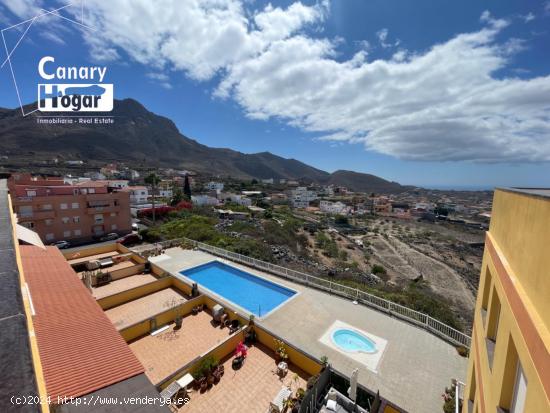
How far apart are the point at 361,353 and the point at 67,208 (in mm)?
34975

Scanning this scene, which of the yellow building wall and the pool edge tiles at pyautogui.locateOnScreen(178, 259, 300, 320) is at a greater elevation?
the yellow building wall

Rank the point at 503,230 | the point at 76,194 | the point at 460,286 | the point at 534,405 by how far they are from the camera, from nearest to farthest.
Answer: the point at 534,405, the point at 503,230, the point at 76,194, the point at 460,286

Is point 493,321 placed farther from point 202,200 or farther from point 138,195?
point 138,195

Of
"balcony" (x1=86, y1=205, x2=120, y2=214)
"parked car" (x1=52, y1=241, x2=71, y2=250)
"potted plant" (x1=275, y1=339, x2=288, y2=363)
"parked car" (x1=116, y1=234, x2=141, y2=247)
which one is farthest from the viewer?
"balcony" (x1=86, y1=205, x2=120, y2=214)

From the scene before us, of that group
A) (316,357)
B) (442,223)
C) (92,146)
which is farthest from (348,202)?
(92,146)

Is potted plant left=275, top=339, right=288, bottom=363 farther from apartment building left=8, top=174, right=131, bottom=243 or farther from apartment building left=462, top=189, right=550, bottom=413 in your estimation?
apartment building left=8, top=174, right=131, bottom=243

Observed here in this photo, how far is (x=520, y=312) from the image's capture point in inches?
107

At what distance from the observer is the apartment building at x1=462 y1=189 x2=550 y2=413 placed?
7.40 ft

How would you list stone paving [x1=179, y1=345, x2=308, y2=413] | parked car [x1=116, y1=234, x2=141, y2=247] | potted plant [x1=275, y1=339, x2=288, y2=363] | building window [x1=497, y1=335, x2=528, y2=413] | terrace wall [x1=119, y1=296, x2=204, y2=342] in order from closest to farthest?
1. building window [x1=497, y1=335, x2=528, y2=413]
2. stone paving [x1=179, y1=345, x2=308, y2=413]
3. potted plant [x1=275, y1=339, x2=288, y2=363]
4. terrace wall [x1=119, y1=296, x2=204, y2=342]
5. parked car [x1=116, y1=234, x2=141, y2=247]

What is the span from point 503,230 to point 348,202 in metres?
112

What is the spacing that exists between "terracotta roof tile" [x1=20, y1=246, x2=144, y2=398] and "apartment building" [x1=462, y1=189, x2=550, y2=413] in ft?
20.7

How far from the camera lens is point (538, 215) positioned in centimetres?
262

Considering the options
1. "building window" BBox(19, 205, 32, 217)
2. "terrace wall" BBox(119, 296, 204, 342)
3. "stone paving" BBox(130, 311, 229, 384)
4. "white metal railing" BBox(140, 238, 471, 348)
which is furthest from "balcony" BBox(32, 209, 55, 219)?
"stone paving" BBox(130, 311, 229, 384)

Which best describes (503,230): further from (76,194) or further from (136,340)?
(76,194)
